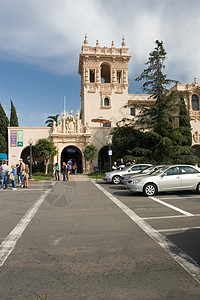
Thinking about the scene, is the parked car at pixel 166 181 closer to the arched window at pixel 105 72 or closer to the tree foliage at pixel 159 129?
the tree foliage at pixel 159 129

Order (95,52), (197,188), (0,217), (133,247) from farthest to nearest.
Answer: (95,52), (197,188), (0,217), (133,247)

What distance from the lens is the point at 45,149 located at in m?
28.5

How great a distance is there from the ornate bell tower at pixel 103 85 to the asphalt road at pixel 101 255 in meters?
30.7

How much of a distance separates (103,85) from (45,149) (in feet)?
51.6

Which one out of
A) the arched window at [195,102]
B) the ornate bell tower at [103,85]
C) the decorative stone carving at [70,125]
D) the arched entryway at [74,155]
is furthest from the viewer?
the arched window at [195,102]

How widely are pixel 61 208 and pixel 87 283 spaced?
5800 mm

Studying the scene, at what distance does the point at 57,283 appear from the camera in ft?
10.9

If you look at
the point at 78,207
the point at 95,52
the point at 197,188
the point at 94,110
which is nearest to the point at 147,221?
the point at 78,207

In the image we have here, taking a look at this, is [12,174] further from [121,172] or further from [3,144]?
[3,144]

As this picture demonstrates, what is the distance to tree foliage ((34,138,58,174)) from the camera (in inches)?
1117

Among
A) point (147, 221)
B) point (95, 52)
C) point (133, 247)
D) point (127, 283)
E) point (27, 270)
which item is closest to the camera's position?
point (127, 283)

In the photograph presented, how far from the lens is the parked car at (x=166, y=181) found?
11375 mm

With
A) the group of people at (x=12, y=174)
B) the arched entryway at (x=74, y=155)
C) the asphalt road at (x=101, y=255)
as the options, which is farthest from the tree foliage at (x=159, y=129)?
the asphalt road at (x=101, y=255)

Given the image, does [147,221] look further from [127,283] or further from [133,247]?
[127,283]
